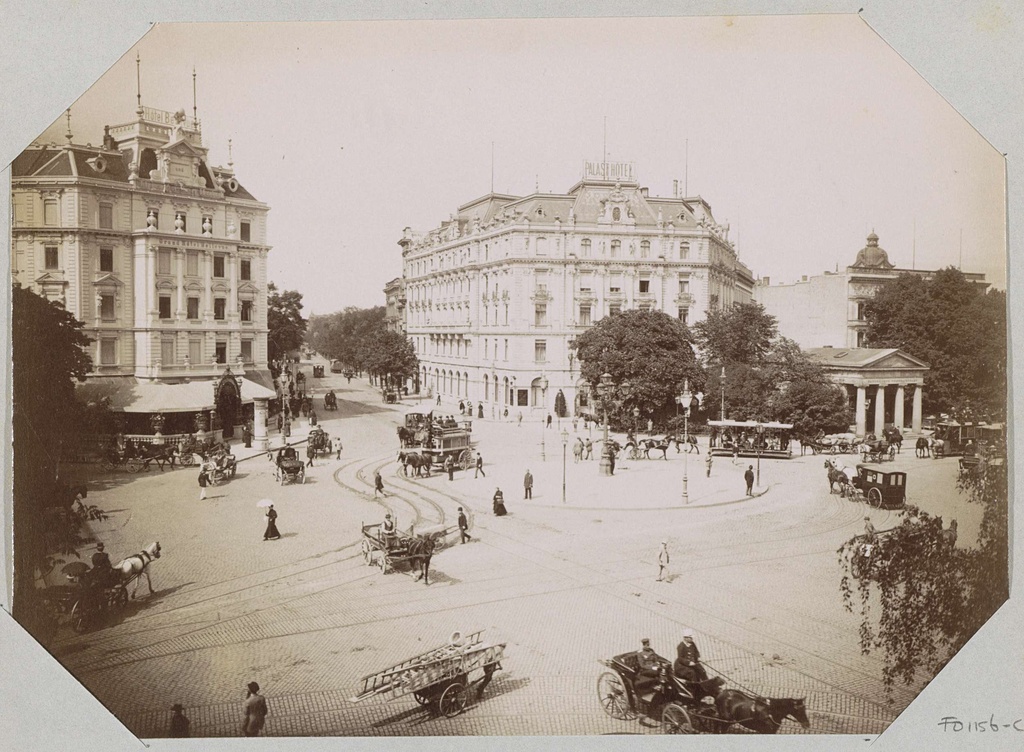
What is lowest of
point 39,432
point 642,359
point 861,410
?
point 39,432

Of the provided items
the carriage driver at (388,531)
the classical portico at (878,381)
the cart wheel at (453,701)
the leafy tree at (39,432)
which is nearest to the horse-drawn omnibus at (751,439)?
the classical portico at (878,381)

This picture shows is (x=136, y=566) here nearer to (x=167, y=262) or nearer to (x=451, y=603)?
(x=451, y=603)

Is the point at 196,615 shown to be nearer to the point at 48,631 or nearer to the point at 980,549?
the point at 48,631

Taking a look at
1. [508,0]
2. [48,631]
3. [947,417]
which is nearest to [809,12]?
[508,0]

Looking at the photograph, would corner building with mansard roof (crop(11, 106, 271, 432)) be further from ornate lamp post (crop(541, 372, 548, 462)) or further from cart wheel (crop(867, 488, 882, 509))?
cart wheel (crop(867, 488, 882, 509))

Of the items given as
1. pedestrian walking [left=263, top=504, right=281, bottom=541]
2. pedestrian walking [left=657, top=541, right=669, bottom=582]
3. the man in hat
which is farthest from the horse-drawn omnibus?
pedestrian walking [left=263, top=504, right=281, bottom=541]

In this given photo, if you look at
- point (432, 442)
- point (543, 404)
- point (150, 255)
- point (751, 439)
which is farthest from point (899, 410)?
point (150, 255)
